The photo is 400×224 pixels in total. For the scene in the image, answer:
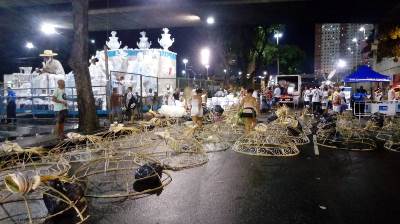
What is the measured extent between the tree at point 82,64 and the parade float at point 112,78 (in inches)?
188

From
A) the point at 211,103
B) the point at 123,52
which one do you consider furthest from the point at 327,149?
the point at 123,52

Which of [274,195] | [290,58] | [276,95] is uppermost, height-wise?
[290,58]

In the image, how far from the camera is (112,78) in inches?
840

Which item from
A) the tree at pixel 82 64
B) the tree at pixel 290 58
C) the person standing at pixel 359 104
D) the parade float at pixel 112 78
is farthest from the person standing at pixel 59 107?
the tree at pixel 290 58

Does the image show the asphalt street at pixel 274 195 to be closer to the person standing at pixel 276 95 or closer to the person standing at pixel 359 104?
the person standing at pixel 359 104

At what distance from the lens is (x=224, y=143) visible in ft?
39.3

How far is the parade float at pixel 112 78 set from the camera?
2047cm

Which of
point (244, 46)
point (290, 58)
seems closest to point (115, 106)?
point (244, 46)

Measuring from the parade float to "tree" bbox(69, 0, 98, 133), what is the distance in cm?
476

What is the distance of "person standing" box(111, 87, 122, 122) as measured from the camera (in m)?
16.7

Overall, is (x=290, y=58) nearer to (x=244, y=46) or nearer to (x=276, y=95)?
(x=244, y=46)

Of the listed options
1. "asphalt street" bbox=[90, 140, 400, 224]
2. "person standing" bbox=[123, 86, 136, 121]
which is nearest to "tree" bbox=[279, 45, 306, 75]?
"person standing" bbox=[123, 86, 136, 121]

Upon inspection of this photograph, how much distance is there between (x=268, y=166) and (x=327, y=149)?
3433 millimetres

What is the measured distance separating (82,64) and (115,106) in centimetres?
391
